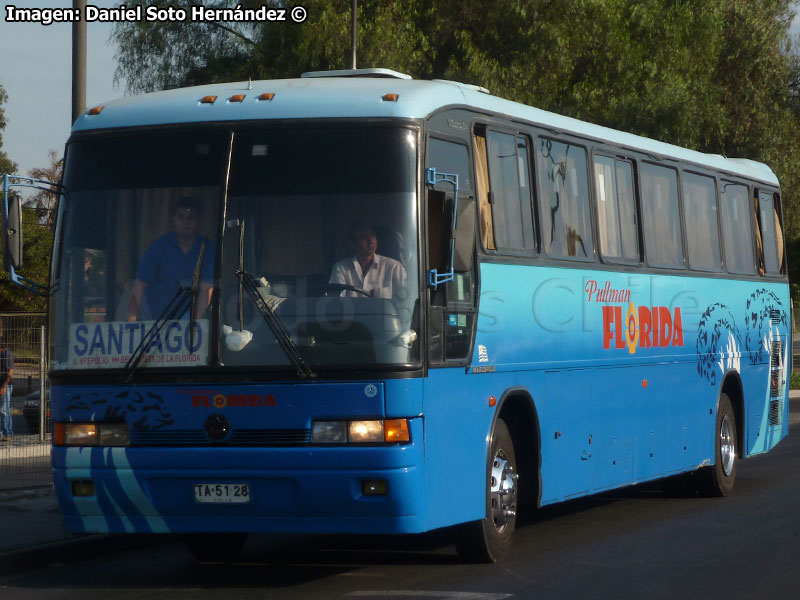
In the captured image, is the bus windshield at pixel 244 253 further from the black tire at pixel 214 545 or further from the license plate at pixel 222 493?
the black tire at pixel 214 545

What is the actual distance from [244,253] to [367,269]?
79 centimetres

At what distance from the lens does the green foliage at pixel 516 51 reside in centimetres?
3030

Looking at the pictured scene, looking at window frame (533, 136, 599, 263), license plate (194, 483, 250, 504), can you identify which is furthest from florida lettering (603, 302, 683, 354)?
license plate (194, 483, 250, 504)

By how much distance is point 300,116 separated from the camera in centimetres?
941

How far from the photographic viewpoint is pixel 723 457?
607 inches

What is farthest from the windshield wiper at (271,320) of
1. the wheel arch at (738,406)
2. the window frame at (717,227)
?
the wheel arch at (738,406)

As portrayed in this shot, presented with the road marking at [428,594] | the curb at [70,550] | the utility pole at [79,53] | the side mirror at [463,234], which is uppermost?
the utility pole at [79,53]

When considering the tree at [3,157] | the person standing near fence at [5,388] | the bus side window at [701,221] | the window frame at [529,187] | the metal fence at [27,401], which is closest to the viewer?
the window frame at [529,187]

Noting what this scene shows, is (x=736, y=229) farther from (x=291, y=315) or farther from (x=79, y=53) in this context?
(x=291, y=315)

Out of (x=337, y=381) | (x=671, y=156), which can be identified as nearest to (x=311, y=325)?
(x=337, y=381)

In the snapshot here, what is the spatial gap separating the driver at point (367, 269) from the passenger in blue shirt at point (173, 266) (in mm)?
872

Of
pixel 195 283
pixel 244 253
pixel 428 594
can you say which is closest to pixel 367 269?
pixel 244 253

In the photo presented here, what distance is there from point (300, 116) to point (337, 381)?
1780 mm

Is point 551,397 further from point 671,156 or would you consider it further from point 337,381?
point 671,156
